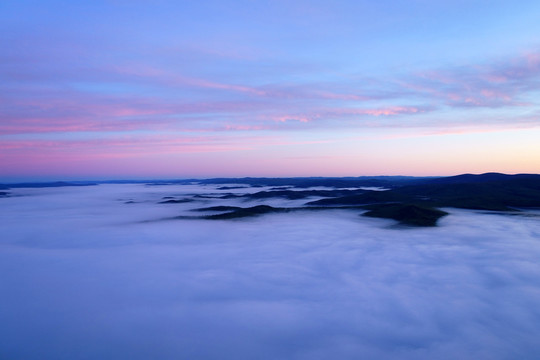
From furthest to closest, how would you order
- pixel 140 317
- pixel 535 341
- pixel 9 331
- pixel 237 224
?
pixel 237 224
pixel 140 317
pixel 9 331
pixel 535 341

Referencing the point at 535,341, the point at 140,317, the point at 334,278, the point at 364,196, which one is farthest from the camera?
the point at 364,196

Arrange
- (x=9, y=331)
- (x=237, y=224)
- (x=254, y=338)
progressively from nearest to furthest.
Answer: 1. (x=254, y=338)
2. (x=9, y=331)
3. (x=237, y=224)

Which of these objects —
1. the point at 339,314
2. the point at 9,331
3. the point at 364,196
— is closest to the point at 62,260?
the point at 9,331

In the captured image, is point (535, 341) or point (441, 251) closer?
point (535, 341)

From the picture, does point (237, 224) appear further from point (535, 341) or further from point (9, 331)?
point (535, 341)

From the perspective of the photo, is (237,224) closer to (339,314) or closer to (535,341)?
(339,314)

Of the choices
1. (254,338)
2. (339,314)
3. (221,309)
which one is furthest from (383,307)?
(221,309)

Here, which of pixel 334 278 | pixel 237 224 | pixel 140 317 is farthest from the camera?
pixel 237 224

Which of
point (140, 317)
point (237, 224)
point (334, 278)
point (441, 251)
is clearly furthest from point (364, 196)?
point (140, 317)

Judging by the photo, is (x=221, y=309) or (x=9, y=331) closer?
(x=9, y=331)
